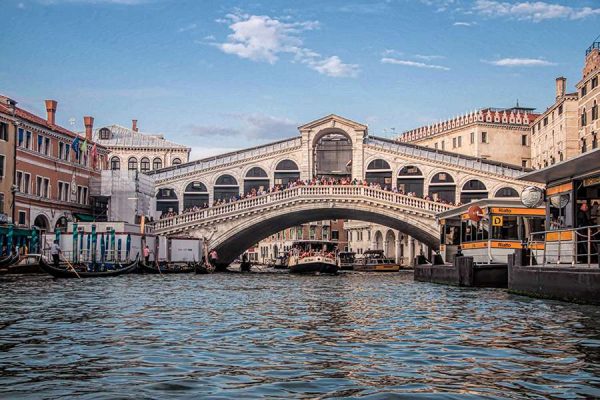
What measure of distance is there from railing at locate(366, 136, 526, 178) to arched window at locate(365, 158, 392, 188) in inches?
36.4

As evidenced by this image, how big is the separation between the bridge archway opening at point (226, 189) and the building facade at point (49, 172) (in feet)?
22.9

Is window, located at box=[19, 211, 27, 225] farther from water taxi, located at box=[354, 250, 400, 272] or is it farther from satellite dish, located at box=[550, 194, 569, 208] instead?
satellite dish, located at box=[550, 194, 569, 208]

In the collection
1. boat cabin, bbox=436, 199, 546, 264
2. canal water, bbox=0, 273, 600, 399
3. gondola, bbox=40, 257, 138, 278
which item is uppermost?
boat cabin, bbox=436, 199, 546, 264

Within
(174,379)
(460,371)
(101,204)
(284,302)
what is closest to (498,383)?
(460,371)

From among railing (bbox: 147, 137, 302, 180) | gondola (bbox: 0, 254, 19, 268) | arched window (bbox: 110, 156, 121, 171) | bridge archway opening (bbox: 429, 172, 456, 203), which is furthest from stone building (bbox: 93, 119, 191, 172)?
gondola (bbox: 0, 254, 19, 268)

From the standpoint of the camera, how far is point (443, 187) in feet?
149

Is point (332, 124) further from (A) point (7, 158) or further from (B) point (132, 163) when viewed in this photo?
(A) point (7, 158)

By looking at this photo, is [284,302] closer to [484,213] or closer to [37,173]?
[484,213]

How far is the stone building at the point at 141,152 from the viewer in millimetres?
56156

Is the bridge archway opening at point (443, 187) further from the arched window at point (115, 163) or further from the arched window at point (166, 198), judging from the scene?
the arched window at point (115, 163)

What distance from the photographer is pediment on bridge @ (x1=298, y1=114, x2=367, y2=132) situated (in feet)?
152

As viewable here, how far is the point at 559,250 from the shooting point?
15633 millimetres

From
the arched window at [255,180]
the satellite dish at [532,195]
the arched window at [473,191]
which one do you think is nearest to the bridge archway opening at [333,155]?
the arched window at [255,180]

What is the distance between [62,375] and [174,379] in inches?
38.4
